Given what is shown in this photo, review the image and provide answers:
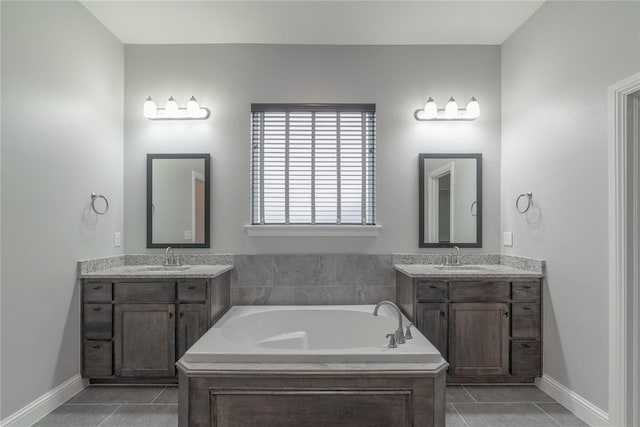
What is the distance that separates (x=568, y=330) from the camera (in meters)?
2.32

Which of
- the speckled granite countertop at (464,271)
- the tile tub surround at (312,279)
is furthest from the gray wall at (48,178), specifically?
the speckled granite countertop at (464,271)

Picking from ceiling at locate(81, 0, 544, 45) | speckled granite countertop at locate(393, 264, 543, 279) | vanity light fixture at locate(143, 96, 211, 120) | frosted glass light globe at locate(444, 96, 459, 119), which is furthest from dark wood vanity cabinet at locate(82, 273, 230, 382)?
frosted glass light globe at locate(444, 96, 459, 119)

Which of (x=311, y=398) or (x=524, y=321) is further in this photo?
(x=524, y=321)

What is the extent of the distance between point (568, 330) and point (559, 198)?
92 cm

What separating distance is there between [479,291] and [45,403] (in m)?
3.07

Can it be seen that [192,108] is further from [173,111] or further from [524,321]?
[524,321]

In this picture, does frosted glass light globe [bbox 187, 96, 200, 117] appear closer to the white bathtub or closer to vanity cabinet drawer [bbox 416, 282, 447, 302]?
the white bathtub

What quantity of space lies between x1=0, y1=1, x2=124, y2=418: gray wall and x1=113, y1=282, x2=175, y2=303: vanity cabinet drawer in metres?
0.32

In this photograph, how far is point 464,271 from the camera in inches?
104

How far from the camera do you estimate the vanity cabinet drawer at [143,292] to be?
99.4 inches

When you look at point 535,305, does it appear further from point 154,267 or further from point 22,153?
point 22,153

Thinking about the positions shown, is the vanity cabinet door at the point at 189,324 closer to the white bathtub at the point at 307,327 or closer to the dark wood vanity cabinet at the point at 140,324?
the dark wood vanity cabinet at the point at 140,324

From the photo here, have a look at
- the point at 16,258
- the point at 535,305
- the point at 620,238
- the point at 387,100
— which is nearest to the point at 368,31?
the point at 387,100

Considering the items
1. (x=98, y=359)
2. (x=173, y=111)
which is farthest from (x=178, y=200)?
(x=98, y=359)
